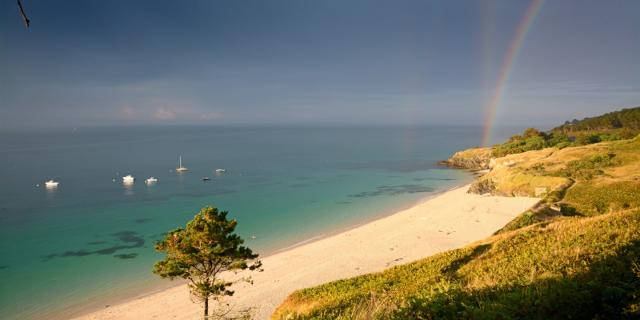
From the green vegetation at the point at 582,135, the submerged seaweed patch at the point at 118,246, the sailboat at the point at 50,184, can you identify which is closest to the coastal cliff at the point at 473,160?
the green vegetation at the point at 582,135

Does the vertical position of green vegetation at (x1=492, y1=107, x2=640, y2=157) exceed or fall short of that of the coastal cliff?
it exceeds it

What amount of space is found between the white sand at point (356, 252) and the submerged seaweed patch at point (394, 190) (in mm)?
17934

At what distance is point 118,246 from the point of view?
1918 inches

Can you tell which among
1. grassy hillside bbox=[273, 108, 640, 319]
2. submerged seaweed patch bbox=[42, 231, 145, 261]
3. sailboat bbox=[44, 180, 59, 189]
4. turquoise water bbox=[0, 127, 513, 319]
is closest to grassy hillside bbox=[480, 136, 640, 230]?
grassy hillside bbox=[273, 108, 640, 319]

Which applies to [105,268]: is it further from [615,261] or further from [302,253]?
[615,261]

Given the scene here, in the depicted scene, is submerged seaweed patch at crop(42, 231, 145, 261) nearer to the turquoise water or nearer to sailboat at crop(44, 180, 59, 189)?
the turquoise water

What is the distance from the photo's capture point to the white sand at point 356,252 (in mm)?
30906

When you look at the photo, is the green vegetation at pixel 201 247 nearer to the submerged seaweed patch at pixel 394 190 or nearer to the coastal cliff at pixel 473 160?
the submerged seaweed patch at pixel 394 190

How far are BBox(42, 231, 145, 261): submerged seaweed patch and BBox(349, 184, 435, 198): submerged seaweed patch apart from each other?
147 ft

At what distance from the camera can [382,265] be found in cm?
3750

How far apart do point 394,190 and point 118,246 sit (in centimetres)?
5918

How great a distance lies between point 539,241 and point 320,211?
170ft

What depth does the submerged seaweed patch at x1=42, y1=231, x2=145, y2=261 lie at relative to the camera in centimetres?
4553

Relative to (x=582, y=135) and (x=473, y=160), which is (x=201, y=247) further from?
(x=582, y=135)
